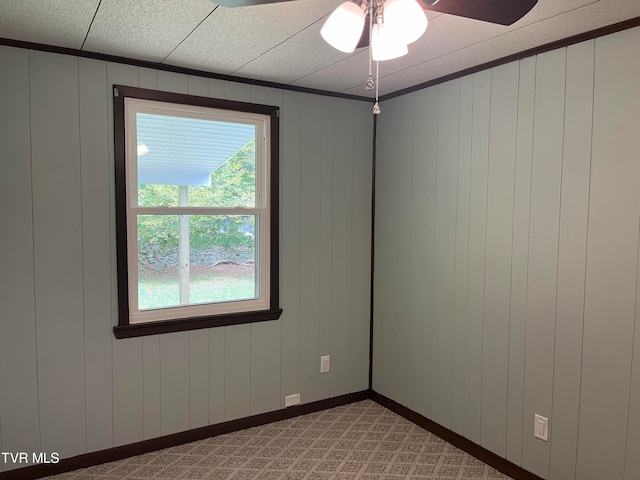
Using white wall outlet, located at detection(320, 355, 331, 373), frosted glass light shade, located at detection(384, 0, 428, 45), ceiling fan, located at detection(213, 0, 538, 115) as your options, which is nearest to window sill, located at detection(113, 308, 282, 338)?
white wall outlet, located at detection(320, 355, 331, 373)

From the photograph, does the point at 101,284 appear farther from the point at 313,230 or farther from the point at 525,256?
the point at 525,256

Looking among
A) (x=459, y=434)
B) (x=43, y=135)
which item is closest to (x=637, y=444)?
(x=459, y=434)

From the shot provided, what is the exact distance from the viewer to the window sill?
2.84 m

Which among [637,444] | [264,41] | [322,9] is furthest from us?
[264,41]

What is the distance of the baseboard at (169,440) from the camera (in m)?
2.62

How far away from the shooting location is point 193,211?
3.04 metres

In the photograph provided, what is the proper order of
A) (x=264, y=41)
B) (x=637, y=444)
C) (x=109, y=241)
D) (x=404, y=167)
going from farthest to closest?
(x=404, y=167) < (x=109, y=241) < (x=264, y=41) < (x=637, y=444)

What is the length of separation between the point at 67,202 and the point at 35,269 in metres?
0.39

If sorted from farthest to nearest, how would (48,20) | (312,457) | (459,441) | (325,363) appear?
(325,363) → (459,441) → (312,457) → (48,20)

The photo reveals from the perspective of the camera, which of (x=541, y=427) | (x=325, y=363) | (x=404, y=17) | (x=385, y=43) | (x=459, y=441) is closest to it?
(x=404, y=17)

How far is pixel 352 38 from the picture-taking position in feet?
5.10

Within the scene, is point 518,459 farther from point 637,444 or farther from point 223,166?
point 223,166

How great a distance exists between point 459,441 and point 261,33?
8.65ft

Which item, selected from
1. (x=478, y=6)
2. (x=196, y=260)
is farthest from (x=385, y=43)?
(x=196, y=260)
